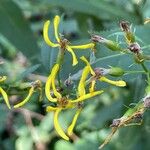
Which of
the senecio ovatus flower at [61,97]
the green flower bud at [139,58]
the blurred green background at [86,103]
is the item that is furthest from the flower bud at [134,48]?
the blurred green background at [86,103]

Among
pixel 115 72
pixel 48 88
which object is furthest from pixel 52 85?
pixel 115 72

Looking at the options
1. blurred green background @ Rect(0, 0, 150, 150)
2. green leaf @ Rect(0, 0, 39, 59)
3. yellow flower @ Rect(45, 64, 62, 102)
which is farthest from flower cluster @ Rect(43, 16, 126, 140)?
green leaf @ Rect(0, 0, 39, 59)

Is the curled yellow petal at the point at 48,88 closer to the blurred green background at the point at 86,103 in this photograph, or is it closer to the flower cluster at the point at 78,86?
the flower cluster at the point at 78,86

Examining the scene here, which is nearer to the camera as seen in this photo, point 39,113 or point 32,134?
point 32,134

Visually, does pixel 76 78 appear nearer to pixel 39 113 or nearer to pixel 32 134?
pixel 32 134

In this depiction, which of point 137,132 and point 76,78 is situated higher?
point 76,78

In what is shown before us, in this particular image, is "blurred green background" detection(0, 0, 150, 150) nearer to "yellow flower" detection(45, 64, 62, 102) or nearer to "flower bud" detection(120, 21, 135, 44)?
"flower bud" detection(120, 21, 135, 44)

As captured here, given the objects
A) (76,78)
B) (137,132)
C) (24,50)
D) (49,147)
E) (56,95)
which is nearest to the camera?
(56,95)

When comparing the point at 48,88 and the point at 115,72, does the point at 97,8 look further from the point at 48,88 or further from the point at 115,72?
the point at 48,88

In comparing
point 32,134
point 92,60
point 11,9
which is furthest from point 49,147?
point 92,60
